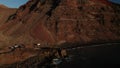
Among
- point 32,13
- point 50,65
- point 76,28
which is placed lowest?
point 50,65

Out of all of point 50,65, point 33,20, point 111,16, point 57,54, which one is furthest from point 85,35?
point 50,65

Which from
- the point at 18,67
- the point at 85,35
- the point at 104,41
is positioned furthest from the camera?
the point at 85,35

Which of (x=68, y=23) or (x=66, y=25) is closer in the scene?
(x=66, y=25)

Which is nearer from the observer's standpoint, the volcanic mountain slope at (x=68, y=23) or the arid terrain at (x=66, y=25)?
Answer: the arid terrain at (x=66, y=25)

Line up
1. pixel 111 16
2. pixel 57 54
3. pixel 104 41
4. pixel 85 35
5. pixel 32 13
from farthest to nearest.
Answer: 1. pixel 32 13
2. pixel 111 16
3. pixel 85 35
4. pixel 104 41
5. pixel 57 54

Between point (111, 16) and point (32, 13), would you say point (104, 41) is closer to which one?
point (111, 16)

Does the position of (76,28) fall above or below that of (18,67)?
above

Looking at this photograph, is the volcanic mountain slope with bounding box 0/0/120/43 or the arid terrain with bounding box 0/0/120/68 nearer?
the arid terrain with bounding box 0/0/120/68

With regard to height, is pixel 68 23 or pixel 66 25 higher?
pixel 68 23
